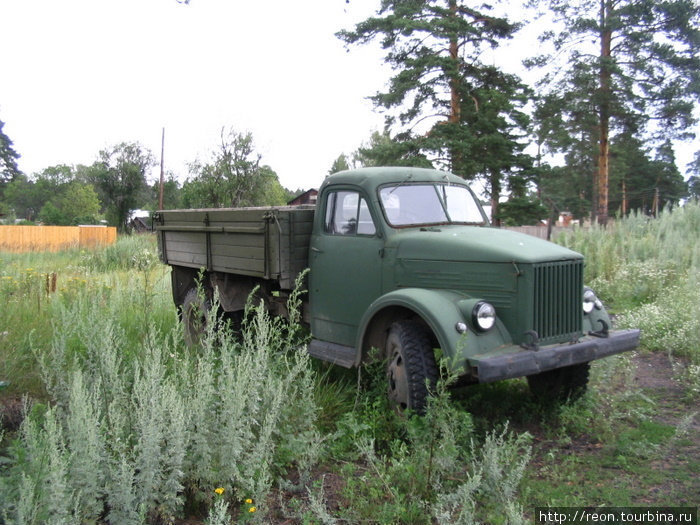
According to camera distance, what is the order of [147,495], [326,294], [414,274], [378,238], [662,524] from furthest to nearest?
[326,294]
[378,238]
[414,274]
[662,524]
[147,495]

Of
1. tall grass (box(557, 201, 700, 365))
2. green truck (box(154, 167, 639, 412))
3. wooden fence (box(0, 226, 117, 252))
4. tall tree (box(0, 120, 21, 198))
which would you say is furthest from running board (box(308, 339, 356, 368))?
tall tree (box(0, 120, 21, 198))

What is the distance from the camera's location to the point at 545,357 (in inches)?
166

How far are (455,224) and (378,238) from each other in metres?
0.76

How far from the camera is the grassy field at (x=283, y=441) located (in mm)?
2990

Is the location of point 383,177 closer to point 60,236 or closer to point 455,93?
point 455,93

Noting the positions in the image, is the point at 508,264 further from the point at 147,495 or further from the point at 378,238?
the point at 147,495

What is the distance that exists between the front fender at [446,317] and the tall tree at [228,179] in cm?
2602

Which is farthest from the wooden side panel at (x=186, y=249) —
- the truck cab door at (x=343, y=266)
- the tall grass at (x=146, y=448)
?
the tall grass at (x=146, y=448)

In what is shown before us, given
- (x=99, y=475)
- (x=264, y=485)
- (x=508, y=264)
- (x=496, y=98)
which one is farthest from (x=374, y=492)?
(x=496, y=98)

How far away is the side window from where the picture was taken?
5488 mm

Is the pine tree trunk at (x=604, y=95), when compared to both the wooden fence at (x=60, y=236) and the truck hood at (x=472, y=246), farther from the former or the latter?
the wooden fence at (x=60, y=236)

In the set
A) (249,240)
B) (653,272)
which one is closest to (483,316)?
(249,240)

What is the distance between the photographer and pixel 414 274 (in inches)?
195

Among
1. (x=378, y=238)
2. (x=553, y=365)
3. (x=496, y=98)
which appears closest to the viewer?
(x=553, y=365)
